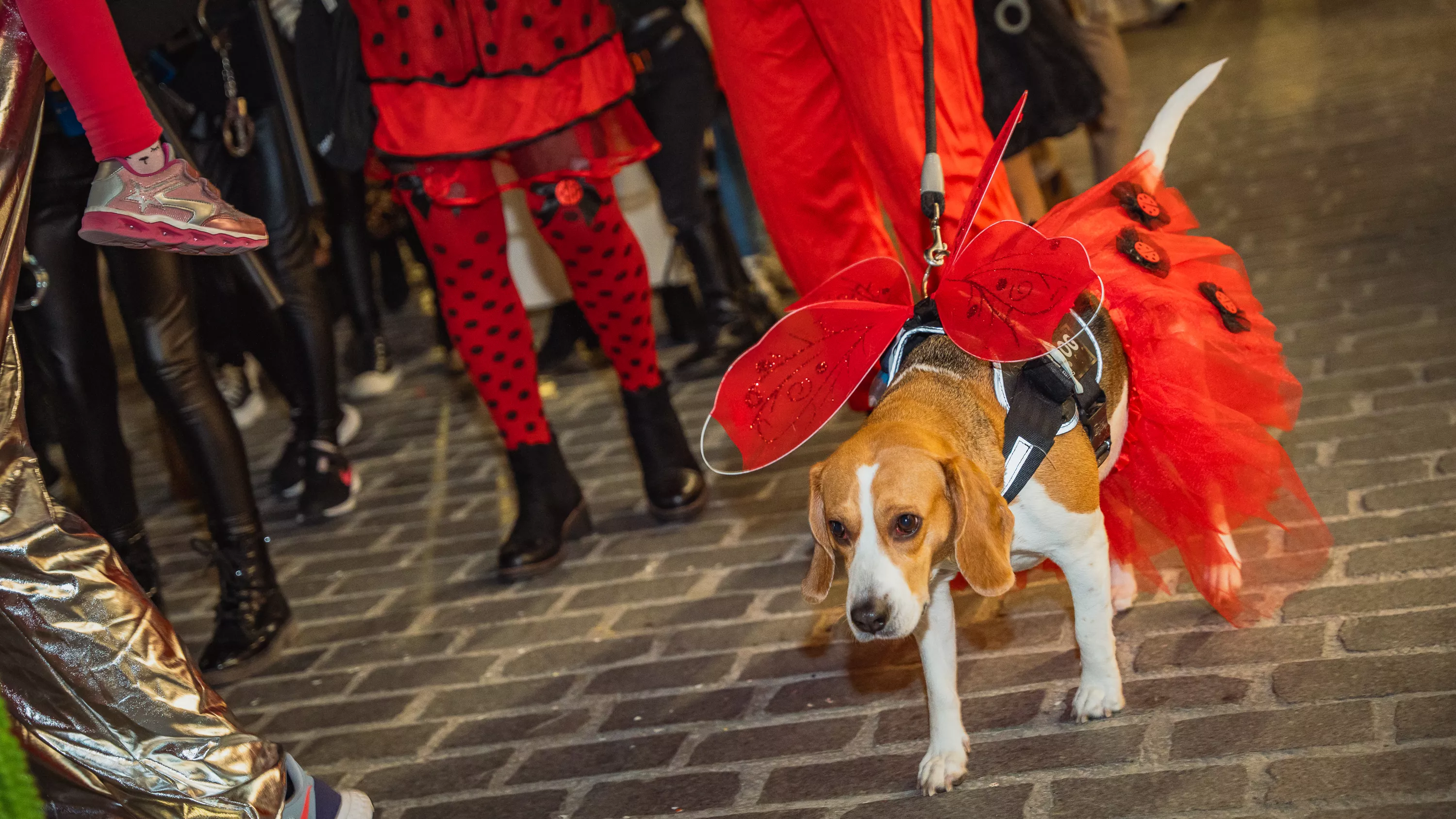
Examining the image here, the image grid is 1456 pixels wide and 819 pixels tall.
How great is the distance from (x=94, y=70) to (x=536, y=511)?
1.88 metres

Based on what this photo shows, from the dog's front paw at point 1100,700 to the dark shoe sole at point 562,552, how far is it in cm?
183

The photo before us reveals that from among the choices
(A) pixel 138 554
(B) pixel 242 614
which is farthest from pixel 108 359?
(B) pixel 242 614

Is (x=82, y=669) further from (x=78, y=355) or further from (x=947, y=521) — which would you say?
(x=78, y=355)

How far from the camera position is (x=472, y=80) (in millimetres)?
3236

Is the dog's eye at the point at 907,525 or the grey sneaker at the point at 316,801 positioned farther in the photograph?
the grey sneaker at the point at 316,801

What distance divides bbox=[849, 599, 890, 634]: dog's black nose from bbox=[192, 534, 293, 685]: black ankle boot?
2.07 m

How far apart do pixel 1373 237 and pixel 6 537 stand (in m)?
5.00

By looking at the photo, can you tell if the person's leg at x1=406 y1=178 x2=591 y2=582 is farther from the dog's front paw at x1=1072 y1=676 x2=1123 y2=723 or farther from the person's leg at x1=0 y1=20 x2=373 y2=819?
the dog's front paw at x1=1072 y1=676 x2=1123 y2=723

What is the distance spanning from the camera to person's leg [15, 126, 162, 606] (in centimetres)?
312

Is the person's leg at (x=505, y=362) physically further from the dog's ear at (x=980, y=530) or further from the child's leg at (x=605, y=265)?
the dog's ear at (x=980, y=530)

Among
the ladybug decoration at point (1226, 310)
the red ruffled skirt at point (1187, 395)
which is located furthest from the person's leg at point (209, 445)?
the ladybug decoration at point (1226, 310)

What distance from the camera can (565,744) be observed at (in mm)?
2805

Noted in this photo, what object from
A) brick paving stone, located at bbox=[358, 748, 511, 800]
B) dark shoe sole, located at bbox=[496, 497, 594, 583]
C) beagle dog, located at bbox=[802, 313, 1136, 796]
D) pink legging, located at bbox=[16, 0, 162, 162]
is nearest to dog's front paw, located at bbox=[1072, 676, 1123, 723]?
beagle dog, located at bbox=[802, 313, 1136, 796]

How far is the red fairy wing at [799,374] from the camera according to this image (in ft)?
7.53
